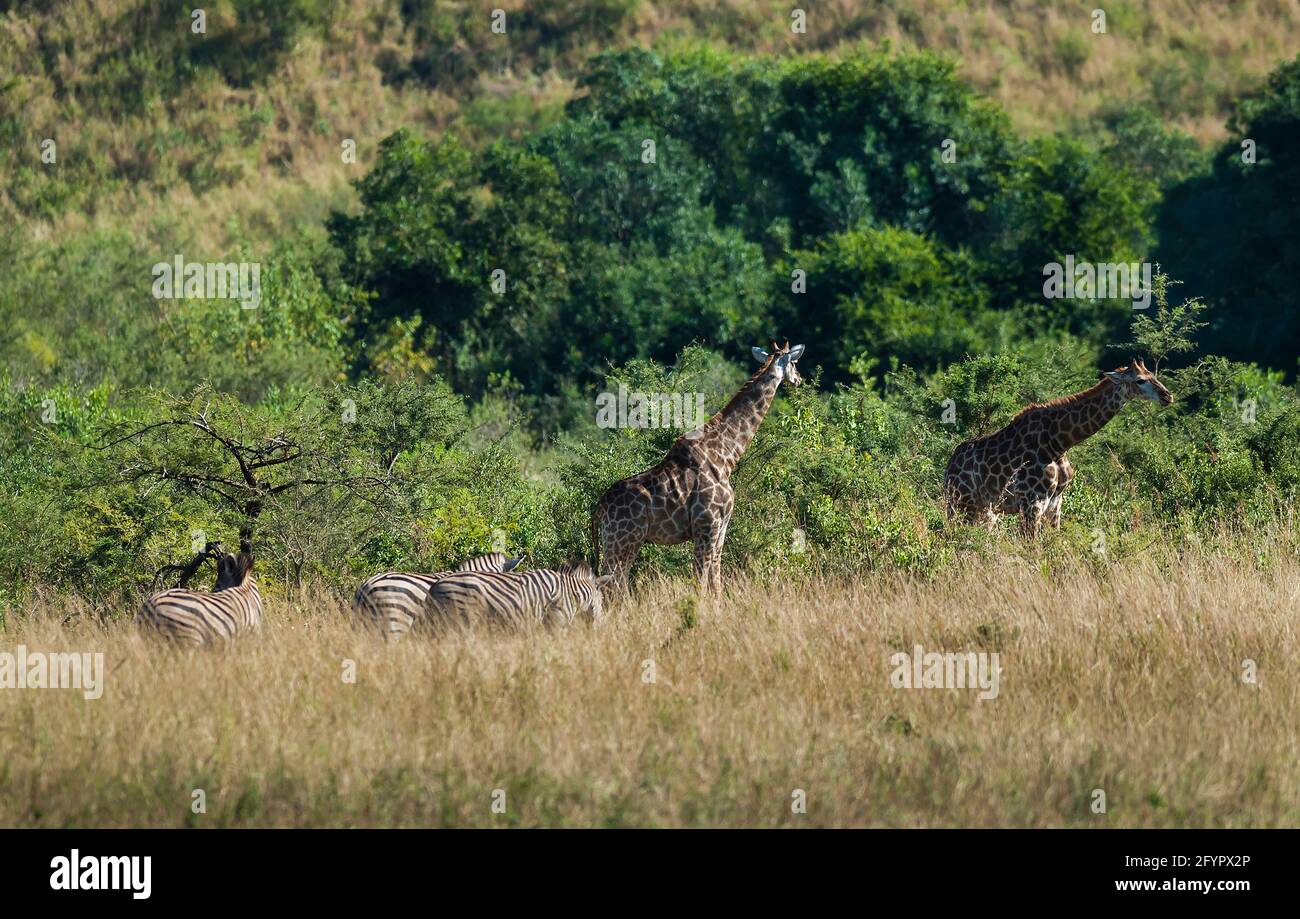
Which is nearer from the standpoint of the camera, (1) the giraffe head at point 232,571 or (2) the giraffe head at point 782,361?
(1) the giraffe head at point 232,571

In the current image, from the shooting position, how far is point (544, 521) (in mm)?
15391

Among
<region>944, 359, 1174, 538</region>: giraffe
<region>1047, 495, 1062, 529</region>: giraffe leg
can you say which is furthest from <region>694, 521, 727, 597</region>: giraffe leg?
<region>1047, 495, 1062, 529</region>: giraffe leg

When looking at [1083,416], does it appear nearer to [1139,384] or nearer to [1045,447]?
[1045,447]

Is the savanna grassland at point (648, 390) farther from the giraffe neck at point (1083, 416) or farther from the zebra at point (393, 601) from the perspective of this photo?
the giraffe neck at point (1083, 416)

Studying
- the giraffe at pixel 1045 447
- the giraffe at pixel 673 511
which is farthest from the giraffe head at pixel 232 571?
the giraffe at pixel 1045 447

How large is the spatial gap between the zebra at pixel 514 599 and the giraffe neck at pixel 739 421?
212cm

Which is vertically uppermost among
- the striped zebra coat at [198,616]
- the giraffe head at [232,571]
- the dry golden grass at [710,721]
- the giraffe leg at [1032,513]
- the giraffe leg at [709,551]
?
the giraffe leg at [1032,513]

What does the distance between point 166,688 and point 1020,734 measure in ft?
15.4

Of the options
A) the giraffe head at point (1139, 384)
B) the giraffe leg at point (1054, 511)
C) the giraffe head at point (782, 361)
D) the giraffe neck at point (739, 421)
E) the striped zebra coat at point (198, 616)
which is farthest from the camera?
Result: the giraffe leg at point (1054, 511)

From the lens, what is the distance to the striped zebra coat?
35.9 ft

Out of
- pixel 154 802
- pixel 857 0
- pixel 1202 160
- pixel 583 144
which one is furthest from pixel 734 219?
pixel 154 802

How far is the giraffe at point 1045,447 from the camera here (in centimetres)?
1415

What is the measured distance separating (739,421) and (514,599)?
2896 mm

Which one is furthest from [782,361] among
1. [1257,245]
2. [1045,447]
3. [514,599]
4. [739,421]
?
[1257,245]
